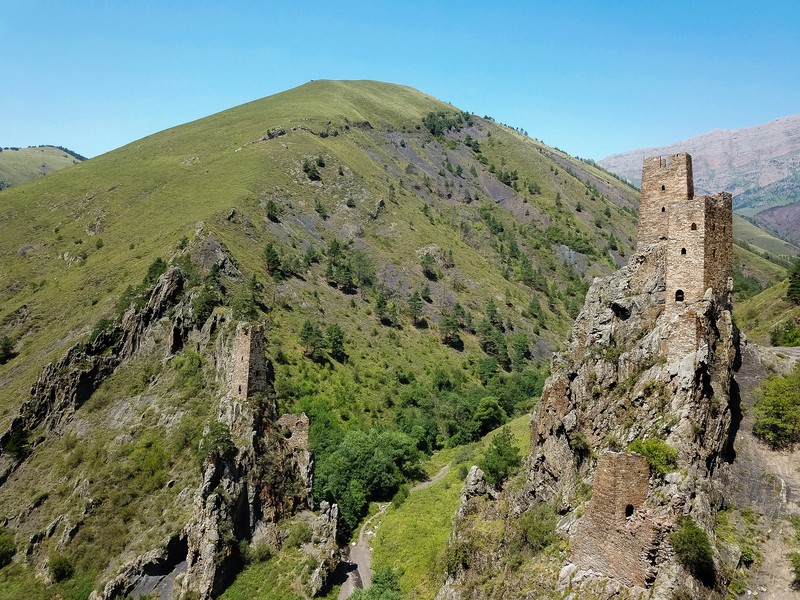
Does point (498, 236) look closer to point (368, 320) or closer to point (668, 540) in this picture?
point (368, 320)

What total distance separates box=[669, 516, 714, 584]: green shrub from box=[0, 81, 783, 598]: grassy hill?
4255cm

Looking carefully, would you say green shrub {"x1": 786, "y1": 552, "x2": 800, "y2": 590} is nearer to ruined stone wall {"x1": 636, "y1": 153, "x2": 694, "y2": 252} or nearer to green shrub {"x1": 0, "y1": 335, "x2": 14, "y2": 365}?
ruined stone wall {"x1": 636, "y1": 153, "x2": 694, "y2": 252}

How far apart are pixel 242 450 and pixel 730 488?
45752 millimetres

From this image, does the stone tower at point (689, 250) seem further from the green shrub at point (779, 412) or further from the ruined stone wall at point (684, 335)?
Result: the green shrub at point (779, 412)

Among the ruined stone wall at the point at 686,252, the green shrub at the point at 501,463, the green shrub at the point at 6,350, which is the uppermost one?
the ruined stone wall at the point at 686,252

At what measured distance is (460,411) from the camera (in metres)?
101

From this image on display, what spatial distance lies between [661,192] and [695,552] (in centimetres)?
2301

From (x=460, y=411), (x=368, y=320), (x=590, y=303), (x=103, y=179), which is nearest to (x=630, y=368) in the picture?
(x=590, y=303)

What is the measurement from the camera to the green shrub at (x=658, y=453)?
2981 cm

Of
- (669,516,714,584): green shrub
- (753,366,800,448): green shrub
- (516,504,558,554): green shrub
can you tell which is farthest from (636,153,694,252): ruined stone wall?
(669,516,714,584): green shrub

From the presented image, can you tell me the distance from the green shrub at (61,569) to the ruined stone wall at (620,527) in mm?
49171

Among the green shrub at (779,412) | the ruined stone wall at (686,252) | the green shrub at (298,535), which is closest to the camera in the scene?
the green shrub at (779,412)

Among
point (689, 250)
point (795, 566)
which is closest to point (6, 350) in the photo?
point (689, 250)

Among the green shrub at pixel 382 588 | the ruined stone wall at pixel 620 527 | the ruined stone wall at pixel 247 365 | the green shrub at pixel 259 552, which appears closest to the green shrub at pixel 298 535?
the green shrub at pixel 259 552
